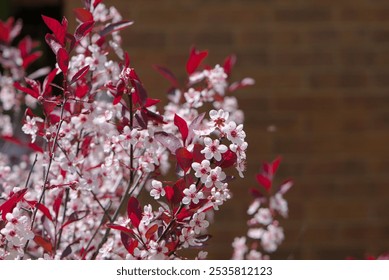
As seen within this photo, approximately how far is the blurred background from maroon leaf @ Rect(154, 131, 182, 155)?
2.11 metres

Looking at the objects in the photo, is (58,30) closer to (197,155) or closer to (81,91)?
(81,91)

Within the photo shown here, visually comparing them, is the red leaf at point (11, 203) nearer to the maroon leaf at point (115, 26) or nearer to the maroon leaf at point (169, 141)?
the maroon leaf at point (169, 141)

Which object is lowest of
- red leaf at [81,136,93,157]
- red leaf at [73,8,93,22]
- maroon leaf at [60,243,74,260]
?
maroon leaf at [60,243,74,260]

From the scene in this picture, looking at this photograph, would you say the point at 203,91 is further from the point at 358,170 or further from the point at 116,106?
the point at 358,170

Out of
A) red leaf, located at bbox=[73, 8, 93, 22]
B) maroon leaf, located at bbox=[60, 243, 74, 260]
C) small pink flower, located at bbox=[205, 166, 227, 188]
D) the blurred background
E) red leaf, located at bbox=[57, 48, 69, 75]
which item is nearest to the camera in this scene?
small pink flower, located at bbox=[205, 166, 227, 188]

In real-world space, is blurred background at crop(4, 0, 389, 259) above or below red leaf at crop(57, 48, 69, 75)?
above

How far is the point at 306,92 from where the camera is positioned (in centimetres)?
359

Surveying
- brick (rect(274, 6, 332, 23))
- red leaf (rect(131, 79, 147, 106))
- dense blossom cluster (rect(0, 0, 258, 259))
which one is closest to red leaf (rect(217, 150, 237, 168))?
dense blossom cluster (rect(0, 0, 258, 259))

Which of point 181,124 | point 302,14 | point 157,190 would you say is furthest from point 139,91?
point 302,14

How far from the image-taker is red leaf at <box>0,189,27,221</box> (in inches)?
53.7

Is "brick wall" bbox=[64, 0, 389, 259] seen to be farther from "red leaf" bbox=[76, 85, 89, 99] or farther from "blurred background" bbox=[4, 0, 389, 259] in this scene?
"red leaf" bbox=[76, 85, 89, 99]

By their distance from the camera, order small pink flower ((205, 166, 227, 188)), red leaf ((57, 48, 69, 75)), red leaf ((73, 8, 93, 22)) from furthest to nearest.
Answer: red leaf ((73, 8, 93, 22)), red leaf ((57, 48, 69, 75)), small pink flower ((205, 166, 227, 188))

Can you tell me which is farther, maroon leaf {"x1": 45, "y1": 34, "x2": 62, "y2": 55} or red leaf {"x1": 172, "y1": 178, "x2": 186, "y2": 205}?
maroon leaf {"x1": 45, "y1": 34, "x2": 62, "y2": 55}
